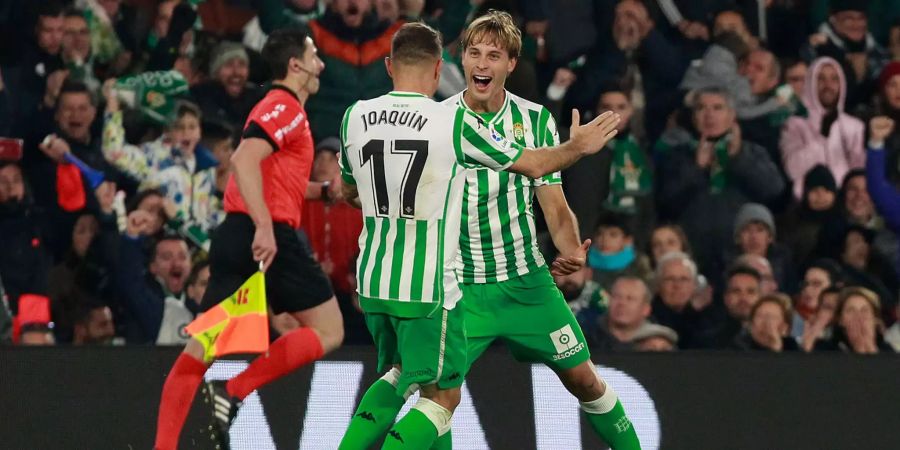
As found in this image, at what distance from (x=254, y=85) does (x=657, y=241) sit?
98.2 inches

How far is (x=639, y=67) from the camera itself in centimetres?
1072

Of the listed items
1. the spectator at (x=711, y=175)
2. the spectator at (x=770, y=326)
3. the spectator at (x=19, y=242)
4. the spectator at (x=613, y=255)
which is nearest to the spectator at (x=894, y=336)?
the spectator at (x=770, y=326)

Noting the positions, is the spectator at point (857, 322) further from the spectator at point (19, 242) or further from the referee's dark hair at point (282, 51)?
the spectator at point (19, 242)

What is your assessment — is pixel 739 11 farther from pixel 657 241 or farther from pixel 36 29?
pixel 36 29

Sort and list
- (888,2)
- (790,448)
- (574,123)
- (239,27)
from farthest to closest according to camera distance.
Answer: (888,2), (239,27), (790,448), (574,123)

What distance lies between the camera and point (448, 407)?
6484mm

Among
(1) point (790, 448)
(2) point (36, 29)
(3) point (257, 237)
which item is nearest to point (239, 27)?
(2) point (36, 29)

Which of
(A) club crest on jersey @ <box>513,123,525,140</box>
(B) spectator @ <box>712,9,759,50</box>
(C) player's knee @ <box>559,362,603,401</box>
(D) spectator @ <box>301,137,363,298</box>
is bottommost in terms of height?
(C) player's knee @ <box>559,362,603,401</box>

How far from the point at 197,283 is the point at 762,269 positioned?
3139 mm

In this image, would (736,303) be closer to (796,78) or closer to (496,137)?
(796,78)

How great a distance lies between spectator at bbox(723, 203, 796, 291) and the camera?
33.2 feet

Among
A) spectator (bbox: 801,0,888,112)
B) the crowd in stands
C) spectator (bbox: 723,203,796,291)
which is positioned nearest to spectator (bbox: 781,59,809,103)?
the crowd in stands

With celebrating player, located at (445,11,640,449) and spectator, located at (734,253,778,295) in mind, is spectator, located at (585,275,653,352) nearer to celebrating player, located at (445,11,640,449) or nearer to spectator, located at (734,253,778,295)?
spectator, located at (734,253,778,295)

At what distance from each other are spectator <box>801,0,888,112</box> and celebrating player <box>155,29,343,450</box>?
451 centimetres
